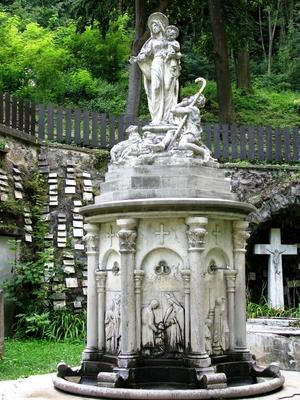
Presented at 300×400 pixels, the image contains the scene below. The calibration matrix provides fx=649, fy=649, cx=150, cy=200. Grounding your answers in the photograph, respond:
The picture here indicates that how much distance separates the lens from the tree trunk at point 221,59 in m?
21.2

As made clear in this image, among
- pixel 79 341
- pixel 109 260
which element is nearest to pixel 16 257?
pixel 79 341

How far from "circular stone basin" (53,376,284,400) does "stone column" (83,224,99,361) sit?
61 centimetres

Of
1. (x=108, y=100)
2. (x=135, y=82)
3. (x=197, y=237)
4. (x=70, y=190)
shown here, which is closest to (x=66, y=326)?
(x=70, y=190)

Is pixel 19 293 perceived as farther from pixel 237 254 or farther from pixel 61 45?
pixel 61 45

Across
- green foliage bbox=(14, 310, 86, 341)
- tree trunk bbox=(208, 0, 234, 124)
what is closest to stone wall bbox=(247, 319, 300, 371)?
green foliage bbox=(14, 310, 86, 341)

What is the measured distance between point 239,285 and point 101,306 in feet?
5.50

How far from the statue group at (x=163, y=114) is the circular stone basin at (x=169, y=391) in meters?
2.62

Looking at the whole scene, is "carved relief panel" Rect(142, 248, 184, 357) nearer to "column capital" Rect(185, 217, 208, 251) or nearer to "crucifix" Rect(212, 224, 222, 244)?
"column capital" Rect(185, 217, 208, 251)

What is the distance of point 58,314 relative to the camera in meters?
13.9

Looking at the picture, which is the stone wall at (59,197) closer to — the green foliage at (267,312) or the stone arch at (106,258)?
the green foliage at (267,312)

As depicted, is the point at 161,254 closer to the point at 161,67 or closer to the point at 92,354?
the point at 92,354

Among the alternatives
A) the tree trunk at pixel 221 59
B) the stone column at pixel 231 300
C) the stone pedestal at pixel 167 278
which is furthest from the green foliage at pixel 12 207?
the tree trunk at pixel 221 59

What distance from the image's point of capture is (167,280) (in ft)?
24.1

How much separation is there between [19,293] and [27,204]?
7.10ft
